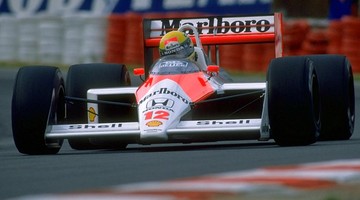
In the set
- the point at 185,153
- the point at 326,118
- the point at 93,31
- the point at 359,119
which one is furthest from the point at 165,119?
the point at 93,31

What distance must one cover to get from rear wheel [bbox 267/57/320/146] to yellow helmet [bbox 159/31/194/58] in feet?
4.63

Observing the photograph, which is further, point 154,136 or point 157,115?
point 157,115

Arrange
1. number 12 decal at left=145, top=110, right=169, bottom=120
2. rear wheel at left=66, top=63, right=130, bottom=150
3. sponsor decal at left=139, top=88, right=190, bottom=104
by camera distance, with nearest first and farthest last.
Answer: number 12 decal at left=145, top=110, right=169, bottom=120
sponsor decal at left=139, top=88, right=190, bottom=104
rear wheel at left=66, top=63, right=130, bottom=150

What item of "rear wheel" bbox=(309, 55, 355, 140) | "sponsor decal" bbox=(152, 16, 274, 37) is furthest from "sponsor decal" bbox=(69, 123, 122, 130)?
"sponsor decal" bbox=(152, 16, 274, 37)

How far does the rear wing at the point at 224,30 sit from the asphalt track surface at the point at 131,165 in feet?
5.91

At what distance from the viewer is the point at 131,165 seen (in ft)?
31.2

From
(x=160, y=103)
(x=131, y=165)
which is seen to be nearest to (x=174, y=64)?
(x=160, y=103)

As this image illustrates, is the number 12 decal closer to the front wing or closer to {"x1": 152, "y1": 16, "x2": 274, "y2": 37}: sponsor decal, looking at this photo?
the front wing

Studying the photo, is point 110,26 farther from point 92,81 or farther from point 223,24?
point 92,81

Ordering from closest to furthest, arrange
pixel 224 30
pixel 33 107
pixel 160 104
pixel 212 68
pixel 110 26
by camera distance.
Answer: pixel 160 104
pixel 33 107
pixel 212 68
pixel 224 30
pixel 110 26

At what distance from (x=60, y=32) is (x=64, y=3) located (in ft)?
5.46

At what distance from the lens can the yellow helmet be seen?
12.6 m

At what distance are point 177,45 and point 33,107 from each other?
1710mm

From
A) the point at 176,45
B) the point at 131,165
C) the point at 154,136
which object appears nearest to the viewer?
the point at 131,165
